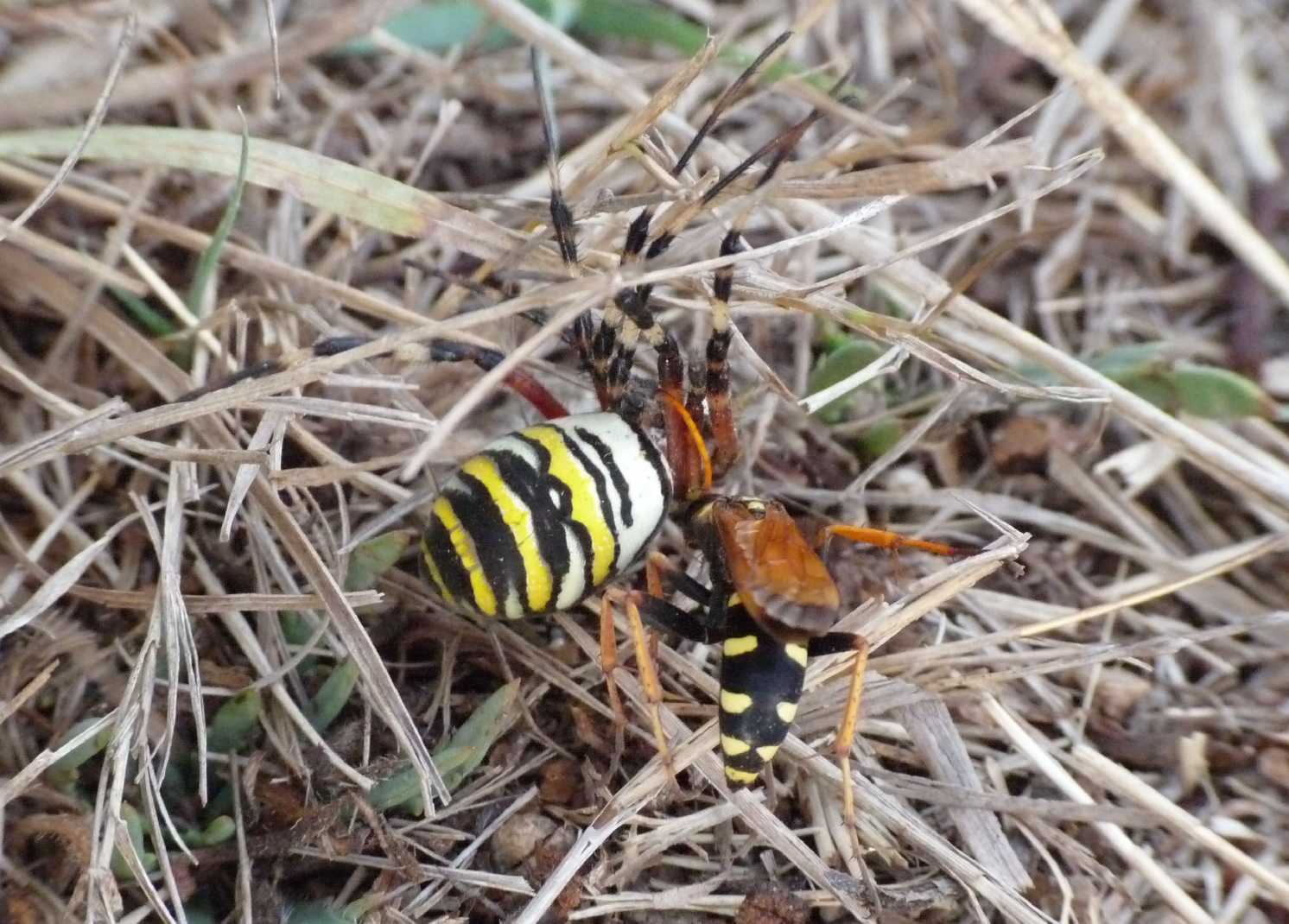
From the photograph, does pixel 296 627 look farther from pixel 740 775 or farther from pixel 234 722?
pixel 740 775

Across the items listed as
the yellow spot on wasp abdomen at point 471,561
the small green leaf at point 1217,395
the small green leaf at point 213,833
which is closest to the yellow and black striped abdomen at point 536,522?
the yellow spot on wasp abdomen at point 471,561

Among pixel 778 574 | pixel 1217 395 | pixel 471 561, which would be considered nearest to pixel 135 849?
pixel 471 561

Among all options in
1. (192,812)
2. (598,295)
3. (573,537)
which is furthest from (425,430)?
(192,812)

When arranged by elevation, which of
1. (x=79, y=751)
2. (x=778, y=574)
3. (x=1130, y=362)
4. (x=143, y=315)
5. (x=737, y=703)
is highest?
(x=1130, y=362)

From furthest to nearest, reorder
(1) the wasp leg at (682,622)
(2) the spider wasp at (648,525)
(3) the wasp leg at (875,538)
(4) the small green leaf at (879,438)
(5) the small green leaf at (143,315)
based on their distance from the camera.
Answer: (4) the small green leaf at (879,438) → (5) the small green leaf at (143,315) → (3) the wasp leg at (875,538) → (1) the wasp leg at (682,622) → (2) the spider wasp at (648,525)

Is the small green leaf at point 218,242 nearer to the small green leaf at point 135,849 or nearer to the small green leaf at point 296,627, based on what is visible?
the small green leaf at point 296,627

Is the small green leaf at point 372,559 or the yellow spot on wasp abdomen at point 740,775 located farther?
the small green leaf at point 372,559

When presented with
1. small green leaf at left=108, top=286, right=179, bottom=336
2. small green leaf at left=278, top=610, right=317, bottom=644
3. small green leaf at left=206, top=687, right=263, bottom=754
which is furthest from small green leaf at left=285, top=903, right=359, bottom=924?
small green leaf at left=108, top=286, right=179, bottom=336
